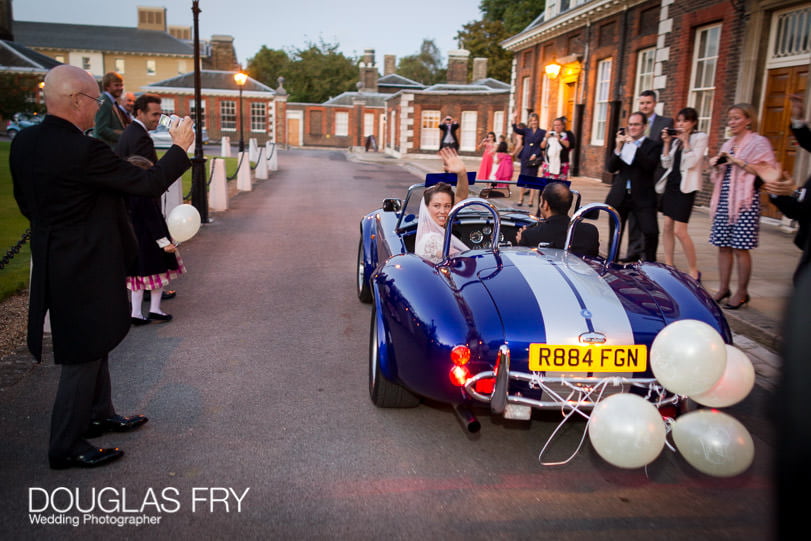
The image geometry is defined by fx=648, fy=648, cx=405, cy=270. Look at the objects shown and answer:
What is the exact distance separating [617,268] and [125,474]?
10.0 ft

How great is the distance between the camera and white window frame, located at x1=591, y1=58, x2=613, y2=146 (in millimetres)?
20531

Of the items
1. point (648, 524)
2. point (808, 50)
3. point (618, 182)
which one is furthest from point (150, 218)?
point (808, 50)

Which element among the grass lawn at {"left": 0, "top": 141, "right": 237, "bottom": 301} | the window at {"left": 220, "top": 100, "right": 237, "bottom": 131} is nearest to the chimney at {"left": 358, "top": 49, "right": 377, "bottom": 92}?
the window at {"left": 220, "top": 100, "right": 237, "bottom": 131}

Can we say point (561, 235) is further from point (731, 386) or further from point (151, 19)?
point (151, 19)

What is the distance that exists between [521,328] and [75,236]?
225 centimetres

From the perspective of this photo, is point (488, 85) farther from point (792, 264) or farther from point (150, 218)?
point (150, 218)

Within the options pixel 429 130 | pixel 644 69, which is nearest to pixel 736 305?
pixel 644 69

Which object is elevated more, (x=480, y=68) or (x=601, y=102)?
(x=480, y=68)

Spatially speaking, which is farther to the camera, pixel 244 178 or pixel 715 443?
pixel 244 178

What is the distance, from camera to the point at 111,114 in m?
7.89

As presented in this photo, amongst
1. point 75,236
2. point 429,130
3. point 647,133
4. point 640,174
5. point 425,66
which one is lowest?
point 75,236

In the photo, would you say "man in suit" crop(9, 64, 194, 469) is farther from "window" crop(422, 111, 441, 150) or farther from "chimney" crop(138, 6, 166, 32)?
"chimney" crop(138, 6, 166, 32)

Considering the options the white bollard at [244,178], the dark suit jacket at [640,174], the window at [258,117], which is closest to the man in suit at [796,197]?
the dark suit jacket at [640,174]

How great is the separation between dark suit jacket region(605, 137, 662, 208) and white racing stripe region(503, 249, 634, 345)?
161 inches
